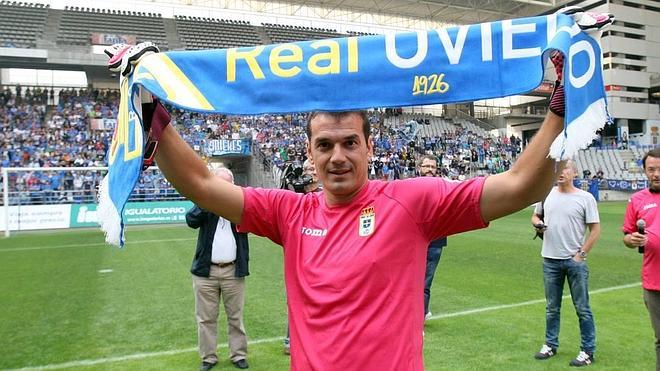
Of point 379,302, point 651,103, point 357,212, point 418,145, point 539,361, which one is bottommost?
point 539,361

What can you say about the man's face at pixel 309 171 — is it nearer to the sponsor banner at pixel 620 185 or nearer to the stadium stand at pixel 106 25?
the sponsor banner at pixel 620 185

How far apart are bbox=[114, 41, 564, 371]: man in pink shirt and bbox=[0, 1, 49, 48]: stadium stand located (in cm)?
3590

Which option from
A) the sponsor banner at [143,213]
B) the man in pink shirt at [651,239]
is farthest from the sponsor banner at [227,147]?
the man in pink shirt at [651,239]

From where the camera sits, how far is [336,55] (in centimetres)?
209

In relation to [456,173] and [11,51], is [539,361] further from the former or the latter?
[11,51]

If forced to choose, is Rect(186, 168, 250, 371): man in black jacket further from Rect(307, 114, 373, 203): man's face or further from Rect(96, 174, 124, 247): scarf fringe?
Rect(307, 114, 373, 203): man's face

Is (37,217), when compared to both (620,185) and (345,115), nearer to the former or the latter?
(345,115)

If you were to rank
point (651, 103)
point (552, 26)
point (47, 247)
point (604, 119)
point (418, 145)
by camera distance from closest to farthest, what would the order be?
point (604, 119) < point (552, 26) < point (47, 247) < point (418, 145) < point (651, 103)

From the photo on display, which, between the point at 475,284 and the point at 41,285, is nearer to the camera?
the point at 475,284

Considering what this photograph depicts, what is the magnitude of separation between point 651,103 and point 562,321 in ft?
185

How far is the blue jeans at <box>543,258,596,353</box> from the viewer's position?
5.04 m

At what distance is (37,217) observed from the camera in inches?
730

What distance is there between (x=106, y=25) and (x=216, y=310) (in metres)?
38.3

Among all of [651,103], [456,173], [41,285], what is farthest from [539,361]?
[651,103]
